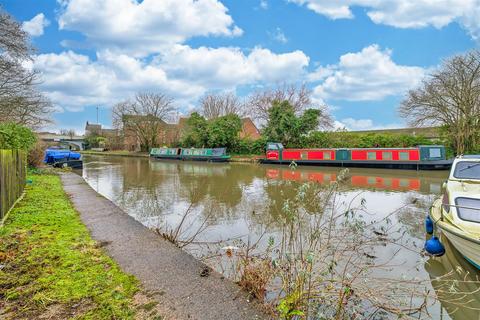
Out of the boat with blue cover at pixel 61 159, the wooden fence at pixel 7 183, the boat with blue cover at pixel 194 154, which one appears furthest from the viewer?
the boat with blue cover at pixel 194 154

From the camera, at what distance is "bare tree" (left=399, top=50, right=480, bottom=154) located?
17.5 meters

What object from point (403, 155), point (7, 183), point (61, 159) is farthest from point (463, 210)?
point (61, 159)

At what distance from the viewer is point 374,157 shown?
61.7ft

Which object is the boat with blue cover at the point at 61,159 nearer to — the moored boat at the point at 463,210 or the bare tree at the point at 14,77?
the bare tree at the point at 14,77

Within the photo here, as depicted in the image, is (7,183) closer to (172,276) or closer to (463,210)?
(172,276)

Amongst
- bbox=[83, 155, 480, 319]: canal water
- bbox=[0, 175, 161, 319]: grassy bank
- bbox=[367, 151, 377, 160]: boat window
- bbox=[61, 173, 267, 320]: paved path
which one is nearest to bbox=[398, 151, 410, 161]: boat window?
bbox=[367, 151, 377, 160]: boat window

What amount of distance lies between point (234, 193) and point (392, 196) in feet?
16.6

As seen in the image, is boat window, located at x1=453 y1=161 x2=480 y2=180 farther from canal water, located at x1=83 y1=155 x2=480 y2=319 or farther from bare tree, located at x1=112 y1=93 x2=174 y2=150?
bare tree, located at x1=112 y1=93 x2=174 y2=150

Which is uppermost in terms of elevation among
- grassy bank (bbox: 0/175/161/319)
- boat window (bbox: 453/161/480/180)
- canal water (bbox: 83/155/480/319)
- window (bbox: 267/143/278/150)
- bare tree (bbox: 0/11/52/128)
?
bare tree (bbox: 0/11/52/128)

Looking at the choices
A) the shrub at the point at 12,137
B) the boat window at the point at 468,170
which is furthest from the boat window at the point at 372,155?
the shrub at the point at 12,137

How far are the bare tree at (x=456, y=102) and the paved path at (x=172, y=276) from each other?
66.0 ft

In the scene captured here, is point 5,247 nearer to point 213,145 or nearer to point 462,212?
point 462,212

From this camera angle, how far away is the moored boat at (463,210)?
3.37 m

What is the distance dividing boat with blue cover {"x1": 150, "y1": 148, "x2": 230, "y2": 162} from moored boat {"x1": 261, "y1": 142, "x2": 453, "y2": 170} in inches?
203
